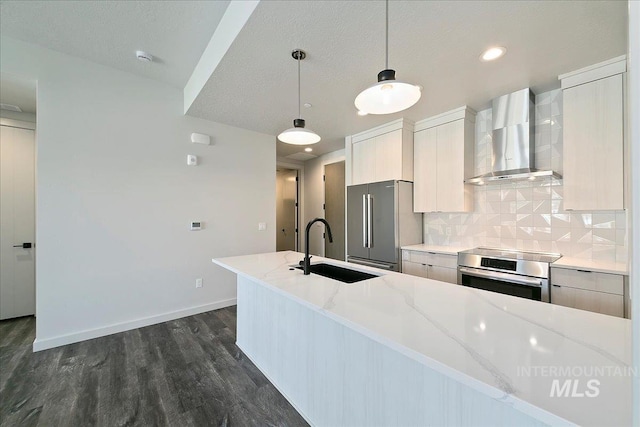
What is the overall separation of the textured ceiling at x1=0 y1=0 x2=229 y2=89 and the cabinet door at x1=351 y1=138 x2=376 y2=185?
2478 mm

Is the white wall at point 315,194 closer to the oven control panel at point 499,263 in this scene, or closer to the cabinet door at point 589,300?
the oven control panel at point 499,263

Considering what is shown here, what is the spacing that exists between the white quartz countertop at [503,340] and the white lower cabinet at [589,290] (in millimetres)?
1396

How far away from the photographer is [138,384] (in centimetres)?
204

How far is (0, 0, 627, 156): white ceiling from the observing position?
170 cm

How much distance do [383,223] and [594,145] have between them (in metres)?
2.19

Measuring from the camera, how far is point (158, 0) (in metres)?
1.97

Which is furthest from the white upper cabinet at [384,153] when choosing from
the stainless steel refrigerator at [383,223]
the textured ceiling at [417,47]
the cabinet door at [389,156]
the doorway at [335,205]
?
the doorway at [335,205]

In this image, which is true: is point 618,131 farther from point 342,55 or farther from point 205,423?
point 205,423

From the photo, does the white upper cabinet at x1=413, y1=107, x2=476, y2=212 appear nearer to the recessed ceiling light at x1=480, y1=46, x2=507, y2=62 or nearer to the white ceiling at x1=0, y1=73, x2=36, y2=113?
the recessed ceiling light at x1=480, y1=46, x2=507, y2=62

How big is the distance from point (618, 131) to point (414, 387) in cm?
276

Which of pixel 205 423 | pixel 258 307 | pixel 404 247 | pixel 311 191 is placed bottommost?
pixel 205 423

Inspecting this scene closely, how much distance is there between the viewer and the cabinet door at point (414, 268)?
10.7 feet

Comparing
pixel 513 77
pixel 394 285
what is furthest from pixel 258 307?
pixel 513 77

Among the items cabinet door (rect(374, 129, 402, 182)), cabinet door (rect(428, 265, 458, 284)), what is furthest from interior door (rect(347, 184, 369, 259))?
cabinet door (rect(428, 265, 458, 284))
